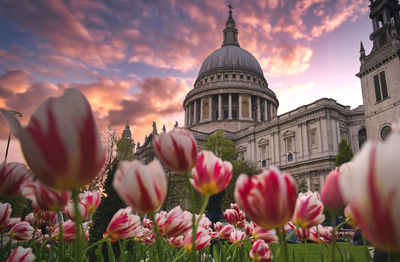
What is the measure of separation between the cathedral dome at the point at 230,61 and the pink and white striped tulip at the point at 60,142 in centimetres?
6284

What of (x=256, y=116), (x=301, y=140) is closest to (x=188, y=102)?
(x=256, y=116)

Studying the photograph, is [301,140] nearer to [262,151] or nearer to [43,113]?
[262,151]

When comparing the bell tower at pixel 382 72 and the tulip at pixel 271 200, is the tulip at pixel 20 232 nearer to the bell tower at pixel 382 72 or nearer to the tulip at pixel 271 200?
the tulip at pixel 271 200

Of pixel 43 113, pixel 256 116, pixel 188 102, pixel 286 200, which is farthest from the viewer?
pixel 188 102

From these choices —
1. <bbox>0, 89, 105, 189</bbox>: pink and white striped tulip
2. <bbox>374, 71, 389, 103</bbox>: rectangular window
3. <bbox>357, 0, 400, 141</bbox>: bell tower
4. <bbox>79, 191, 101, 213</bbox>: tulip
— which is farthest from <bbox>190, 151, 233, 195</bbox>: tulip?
<bbox>374, 71, 389, 103</bbox>: rectangular window

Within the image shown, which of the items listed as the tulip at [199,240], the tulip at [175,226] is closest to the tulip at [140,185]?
the tulip at [175,226]

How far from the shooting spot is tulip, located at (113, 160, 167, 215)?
0.83 meters

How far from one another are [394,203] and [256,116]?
56.9 metres

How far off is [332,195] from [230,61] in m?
64.8

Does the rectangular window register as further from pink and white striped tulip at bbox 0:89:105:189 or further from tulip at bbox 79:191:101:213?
pink and white striped tulip at bbox 0:89:105:189

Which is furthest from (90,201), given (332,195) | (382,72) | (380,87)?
(382,72)

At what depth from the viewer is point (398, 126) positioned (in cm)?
58

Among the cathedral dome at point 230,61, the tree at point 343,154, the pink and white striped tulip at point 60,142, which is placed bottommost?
the pink and white striped tulip at point 60,142

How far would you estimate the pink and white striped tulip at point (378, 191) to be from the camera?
0.51m
